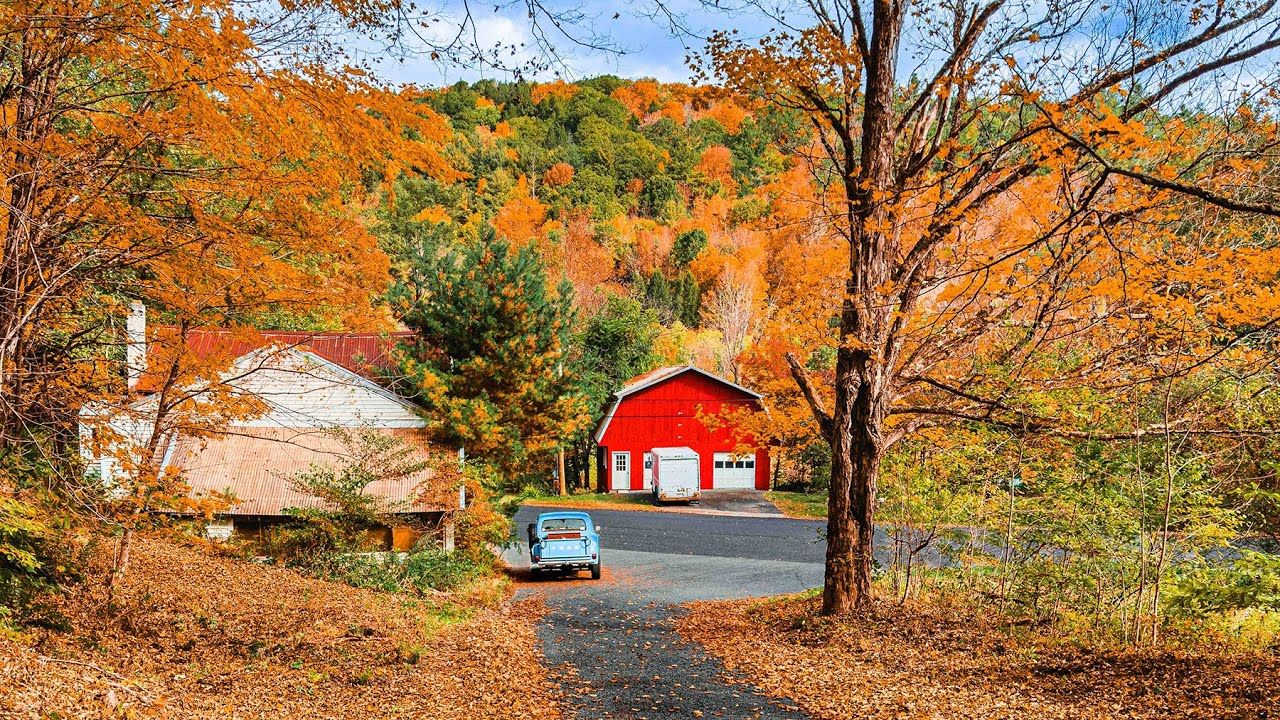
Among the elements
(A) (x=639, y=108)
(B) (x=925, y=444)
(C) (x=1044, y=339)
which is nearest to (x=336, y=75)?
(C) (x=1044, y=339)

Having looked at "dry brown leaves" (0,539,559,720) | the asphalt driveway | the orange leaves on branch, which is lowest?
the asphalt driveway

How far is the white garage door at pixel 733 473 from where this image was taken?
39.1 meters

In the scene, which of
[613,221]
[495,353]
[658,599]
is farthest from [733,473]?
[613,221]

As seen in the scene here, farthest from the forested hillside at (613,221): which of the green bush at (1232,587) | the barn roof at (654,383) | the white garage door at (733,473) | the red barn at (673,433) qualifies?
the green bush at (1232,587)

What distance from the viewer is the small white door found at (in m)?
39.1

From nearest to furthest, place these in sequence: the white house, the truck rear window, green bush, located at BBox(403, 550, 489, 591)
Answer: green bush, located at BBox(403, 550, 489, 591) → the white house → the truck rear window

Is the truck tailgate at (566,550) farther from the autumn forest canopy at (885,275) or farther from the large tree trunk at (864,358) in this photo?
the large tree trunk at (864,358)

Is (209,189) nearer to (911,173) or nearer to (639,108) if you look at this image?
(911,173)

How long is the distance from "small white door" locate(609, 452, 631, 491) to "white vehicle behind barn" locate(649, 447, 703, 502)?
4229 mm

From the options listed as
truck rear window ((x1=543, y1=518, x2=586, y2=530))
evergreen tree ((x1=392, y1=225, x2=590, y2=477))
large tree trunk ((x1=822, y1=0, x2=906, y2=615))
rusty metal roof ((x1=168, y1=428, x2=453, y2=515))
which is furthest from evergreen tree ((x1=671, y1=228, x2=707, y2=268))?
large tree trunk ((x1=822, y1=0, x2=906, y2=615))

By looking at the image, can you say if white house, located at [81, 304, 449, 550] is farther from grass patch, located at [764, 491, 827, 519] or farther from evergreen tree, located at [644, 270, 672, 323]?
evergreen tree, located at [644, 270, 672, 323]

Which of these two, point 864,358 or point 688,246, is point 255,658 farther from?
point 688,246

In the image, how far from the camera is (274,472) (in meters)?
18.2

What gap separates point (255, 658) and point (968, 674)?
7023 millimetres
